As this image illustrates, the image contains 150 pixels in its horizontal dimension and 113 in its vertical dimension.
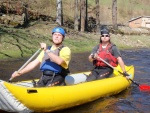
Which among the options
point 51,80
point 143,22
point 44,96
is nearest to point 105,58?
point 51,80

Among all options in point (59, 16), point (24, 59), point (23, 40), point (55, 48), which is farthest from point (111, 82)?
point (59, 16)

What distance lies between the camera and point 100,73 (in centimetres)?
788

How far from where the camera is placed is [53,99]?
5645 millimetres

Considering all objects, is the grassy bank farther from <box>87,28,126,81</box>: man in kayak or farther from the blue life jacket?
→ the blue life jacket

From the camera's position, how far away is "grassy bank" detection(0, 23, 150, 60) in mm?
14038

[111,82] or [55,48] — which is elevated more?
[55,48]

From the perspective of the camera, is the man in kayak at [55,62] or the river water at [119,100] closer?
the man in kayak at [55,62]

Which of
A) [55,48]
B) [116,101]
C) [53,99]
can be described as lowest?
[116,101]

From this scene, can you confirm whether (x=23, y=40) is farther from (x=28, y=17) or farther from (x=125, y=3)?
(x=125, y=3)

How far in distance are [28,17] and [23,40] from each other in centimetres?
691

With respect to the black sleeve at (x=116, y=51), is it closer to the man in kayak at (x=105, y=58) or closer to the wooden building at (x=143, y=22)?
the man in kayak at (x=105, y=58)

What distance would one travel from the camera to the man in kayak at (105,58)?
25.8 ft

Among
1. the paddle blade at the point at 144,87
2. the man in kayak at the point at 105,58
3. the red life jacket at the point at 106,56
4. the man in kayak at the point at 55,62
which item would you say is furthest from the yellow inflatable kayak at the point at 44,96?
the paddle blade at the point at 144,87

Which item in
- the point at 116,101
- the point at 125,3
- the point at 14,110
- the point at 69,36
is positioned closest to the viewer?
the point at 14,110
